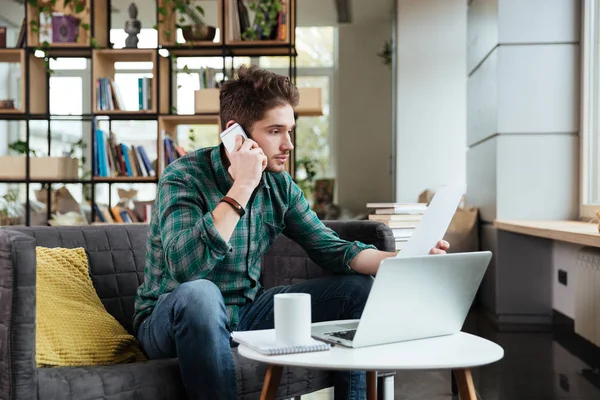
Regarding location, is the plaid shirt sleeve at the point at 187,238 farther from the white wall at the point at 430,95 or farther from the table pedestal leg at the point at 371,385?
the white wall at the point at 430,95

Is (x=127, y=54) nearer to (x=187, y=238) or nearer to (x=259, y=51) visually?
(x=259, y=51)

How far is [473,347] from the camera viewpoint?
138cm

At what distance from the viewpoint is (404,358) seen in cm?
126

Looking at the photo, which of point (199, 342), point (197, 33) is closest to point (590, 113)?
point (197, 33)

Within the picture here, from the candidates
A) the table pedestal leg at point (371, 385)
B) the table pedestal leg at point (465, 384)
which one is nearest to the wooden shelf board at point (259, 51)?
the table pedestal leg at point (371, 385)

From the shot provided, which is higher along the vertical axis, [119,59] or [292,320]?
[119,59]

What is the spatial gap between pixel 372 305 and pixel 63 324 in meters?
0.90

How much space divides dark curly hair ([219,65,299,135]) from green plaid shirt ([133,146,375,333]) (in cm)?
12

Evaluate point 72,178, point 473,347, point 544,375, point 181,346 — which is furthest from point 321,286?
point 72,178

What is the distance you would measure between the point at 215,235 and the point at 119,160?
11.2 feet

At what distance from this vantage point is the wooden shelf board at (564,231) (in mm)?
2824

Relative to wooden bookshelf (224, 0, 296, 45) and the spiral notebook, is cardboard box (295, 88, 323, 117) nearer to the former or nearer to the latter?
wooden bookshelf (224, 0, 296, 45)

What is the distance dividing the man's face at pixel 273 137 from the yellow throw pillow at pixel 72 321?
60cm

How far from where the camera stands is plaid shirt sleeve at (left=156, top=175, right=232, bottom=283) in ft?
Result: 5.49
